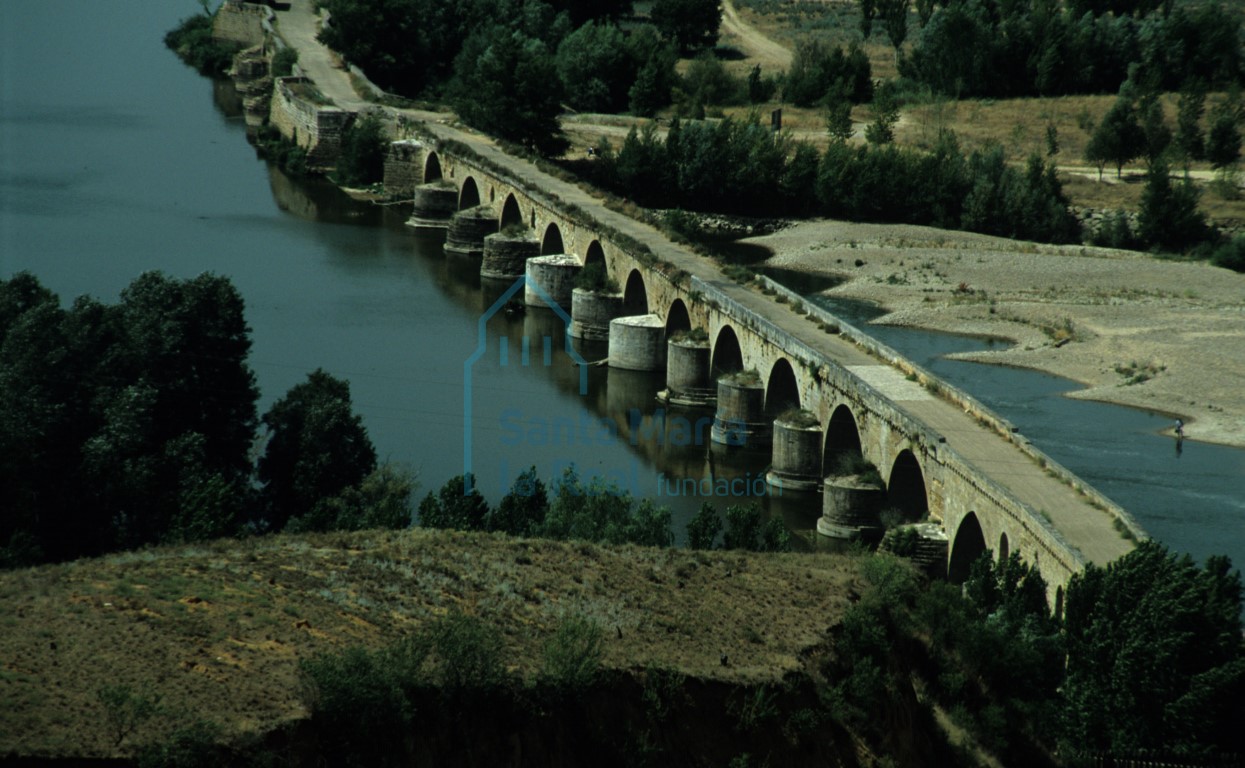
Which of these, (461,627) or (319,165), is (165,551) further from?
(319,165)

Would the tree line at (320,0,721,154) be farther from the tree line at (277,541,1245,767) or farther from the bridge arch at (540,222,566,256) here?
the tree line at (277,541,1245,767)

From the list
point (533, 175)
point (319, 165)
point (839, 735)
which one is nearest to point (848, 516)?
point (839, 735)

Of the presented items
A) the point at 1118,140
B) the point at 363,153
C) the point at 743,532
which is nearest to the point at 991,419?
the point at 743,532

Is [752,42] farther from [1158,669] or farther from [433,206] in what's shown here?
[1158,669]

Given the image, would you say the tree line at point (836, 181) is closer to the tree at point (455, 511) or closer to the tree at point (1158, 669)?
the tree at point (455, 511)

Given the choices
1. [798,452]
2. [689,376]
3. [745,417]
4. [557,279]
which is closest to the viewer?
[798,452]

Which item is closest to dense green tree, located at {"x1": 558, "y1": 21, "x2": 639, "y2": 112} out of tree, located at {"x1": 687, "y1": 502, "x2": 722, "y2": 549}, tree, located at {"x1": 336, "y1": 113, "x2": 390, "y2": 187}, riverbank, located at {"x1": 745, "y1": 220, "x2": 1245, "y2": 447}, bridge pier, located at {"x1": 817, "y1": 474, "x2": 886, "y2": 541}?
tree, located at {"x1": 336, "y1": 113, "x2": 390, "y2": 187}

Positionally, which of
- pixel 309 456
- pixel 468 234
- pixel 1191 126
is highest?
pixel 1191 126
